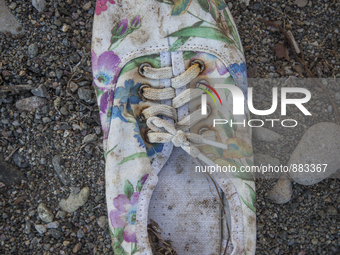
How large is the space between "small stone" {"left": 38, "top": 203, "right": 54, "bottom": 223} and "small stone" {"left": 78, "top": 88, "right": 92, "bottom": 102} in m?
0.64

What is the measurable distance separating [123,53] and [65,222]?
98cm

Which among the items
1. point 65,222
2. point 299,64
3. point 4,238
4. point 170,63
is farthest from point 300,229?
point 4,238

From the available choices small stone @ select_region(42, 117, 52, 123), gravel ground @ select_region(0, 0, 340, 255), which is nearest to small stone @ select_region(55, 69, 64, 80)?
gravel ground @ select_region(0, 0, 340, 255)

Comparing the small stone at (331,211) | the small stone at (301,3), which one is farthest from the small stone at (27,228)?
the small stone at (301,3)

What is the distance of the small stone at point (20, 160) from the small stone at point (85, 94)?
475mm

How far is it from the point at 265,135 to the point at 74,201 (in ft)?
3.64

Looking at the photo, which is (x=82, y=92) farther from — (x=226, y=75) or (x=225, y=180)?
(x=225, y=180)

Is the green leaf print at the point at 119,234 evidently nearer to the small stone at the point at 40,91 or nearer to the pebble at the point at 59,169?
the pebble at the point at 59,169

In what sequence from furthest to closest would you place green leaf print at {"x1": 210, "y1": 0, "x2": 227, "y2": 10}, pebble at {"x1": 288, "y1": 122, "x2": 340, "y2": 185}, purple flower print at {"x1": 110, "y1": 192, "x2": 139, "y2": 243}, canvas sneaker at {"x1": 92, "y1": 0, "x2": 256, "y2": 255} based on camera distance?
pebble at {"x1": 288, "y1": 122, "x2": 340, "y2": 185}, green leaf print at {"x1": 210, "y1": 0, "x2": 227, "y2": 10}, canvas sneaker at {"x1": 92, "y1": 0, "x2": 256, "y2": 255}, purple flower print at {"x1": 110, "y1": 192, "x2": 139, "y2": 243}

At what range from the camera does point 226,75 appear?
1.46 metres

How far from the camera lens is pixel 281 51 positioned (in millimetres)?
1689

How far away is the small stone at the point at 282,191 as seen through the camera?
5.43ft

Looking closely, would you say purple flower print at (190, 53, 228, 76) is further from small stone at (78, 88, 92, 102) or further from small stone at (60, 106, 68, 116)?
small stone at (60, 106, 68, 116)

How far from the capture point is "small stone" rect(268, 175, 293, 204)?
165 centimetres
